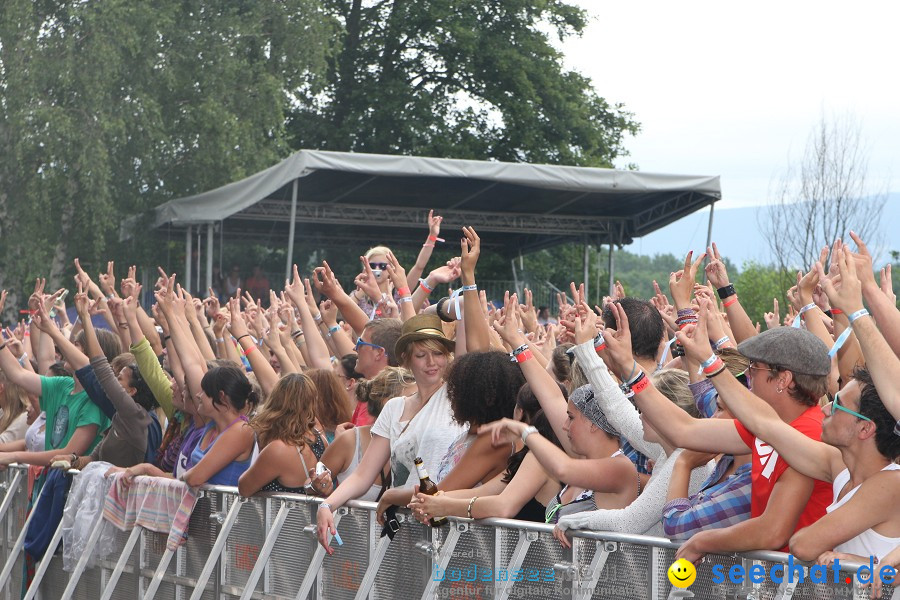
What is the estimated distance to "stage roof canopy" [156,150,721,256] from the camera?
16375 mm

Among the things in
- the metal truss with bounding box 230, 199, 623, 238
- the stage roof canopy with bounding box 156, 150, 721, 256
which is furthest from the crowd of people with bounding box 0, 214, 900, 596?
the metal truss with bounding box 230, 199, 623, 238

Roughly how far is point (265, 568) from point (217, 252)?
14954 mm

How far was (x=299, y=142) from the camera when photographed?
31094mm

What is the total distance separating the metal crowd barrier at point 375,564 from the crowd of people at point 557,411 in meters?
0.09

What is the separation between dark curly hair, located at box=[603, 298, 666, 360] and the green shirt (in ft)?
13.9

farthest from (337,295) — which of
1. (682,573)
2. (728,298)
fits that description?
(682,573)

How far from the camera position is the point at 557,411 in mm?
4691

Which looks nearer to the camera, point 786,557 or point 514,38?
point 786,557

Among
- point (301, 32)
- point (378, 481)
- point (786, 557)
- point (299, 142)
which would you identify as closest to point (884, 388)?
point (786, 557)

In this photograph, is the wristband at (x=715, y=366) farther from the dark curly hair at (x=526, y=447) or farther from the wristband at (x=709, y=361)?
Result: the dark curly hair at (x=526, y=447)

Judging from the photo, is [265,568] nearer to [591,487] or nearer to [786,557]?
[591,487]

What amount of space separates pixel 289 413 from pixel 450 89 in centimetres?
2669

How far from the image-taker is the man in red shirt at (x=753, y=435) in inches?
140

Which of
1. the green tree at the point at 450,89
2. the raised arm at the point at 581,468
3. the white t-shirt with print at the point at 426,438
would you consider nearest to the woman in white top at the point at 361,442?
the white t-shirt with print at the point at 426,438
